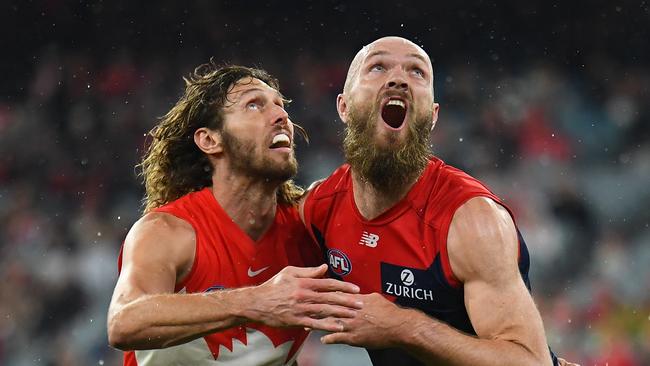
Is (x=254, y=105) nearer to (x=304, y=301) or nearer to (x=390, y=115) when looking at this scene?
(x=390, y=115)

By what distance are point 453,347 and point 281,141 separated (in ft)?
4.67

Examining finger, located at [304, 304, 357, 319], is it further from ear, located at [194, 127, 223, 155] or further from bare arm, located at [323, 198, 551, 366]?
ear, located at [194, 127, 223, 155]

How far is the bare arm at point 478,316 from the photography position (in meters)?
3.12

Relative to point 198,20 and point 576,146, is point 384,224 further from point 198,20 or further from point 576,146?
point 198,20

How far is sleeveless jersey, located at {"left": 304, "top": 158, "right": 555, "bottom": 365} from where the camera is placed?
11.8 feet

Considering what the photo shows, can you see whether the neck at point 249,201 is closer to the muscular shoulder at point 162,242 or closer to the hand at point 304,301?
the muscular shoulder at point 162,242

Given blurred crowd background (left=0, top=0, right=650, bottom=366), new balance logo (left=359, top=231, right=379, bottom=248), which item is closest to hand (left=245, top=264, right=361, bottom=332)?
new balance logo (left=359, top=231, right=379, bottom=248)

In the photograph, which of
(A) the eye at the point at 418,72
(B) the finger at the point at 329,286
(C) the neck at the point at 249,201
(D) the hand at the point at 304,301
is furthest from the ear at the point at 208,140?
(B) the finger at the point at 329,286

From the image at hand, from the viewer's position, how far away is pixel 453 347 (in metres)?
3.23

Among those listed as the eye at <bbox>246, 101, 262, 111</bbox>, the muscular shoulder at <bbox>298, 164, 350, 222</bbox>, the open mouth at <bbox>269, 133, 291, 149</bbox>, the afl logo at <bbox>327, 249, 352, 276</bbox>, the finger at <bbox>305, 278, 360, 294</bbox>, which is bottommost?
the finger at <bbox>305, 278, 360, 294</bbox>

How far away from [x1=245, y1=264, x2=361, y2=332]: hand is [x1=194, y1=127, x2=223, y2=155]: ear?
4.21 feet

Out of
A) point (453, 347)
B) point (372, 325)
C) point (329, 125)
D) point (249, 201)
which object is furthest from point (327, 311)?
point (329, 125)

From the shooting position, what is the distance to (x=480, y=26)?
31.0 feet

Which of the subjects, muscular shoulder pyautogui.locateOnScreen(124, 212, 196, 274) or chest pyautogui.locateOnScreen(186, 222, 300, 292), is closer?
muscular shoulder pyautogui.locateOnScreen(124, 212, 196, 274)
